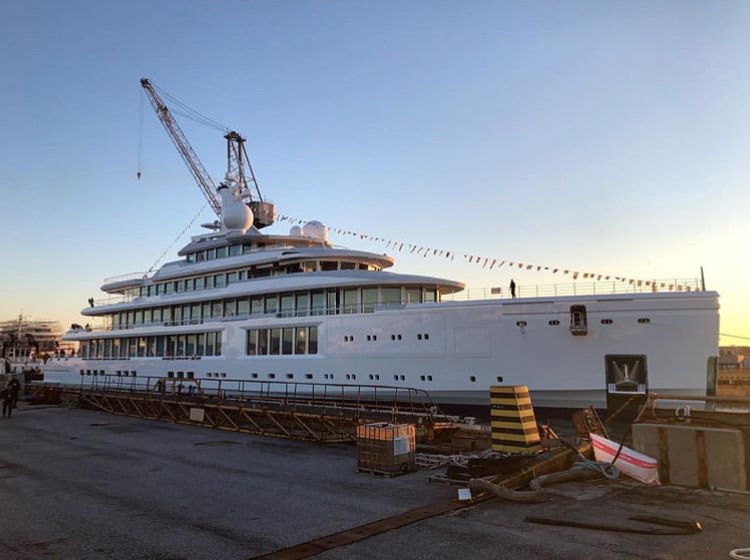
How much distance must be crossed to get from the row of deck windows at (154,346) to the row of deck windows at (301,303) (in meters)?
1.12

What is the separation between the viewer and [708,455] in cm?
902

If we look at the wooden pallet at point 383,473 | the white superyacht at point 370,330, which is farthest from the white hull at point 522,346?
the wooden pallet at point 383,473

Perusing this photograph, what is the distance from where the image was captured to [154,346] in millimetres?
33812

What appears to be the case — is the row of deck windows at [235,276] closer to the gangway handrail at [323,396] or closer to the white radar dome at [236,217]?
the white radar dome at [236,217]

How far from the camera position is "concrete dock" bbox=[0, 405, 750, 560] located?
21.4ft

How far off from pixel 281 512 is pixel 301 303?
17.5m

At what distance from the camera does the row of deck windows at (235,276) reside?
89.3 ft

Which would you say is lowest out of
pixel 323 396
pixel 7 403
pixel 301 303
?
pixel 7 403

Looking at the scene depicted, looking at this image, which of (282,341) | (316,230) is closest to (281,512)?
(282,341)

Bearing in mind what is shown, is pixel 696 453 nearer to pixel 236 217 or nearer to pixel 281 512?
pixel 281 512

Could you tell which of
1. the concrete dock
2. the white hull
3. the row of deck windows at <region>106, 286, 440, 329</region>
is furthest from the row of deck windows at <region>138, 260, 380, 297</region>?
the concrete dock

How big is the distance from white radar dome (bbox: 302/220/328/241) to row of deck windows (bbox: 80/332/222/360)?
7593 mm

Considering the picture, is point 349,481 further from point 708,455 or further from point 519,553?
point 708,455

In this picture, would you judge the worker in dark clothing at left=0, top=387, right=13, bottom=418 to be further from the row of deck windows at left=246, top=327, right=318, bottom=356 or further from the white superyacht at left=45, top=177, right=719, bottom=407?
A: the row of deck windows at left=246, top=327, right=318, bottom=356
